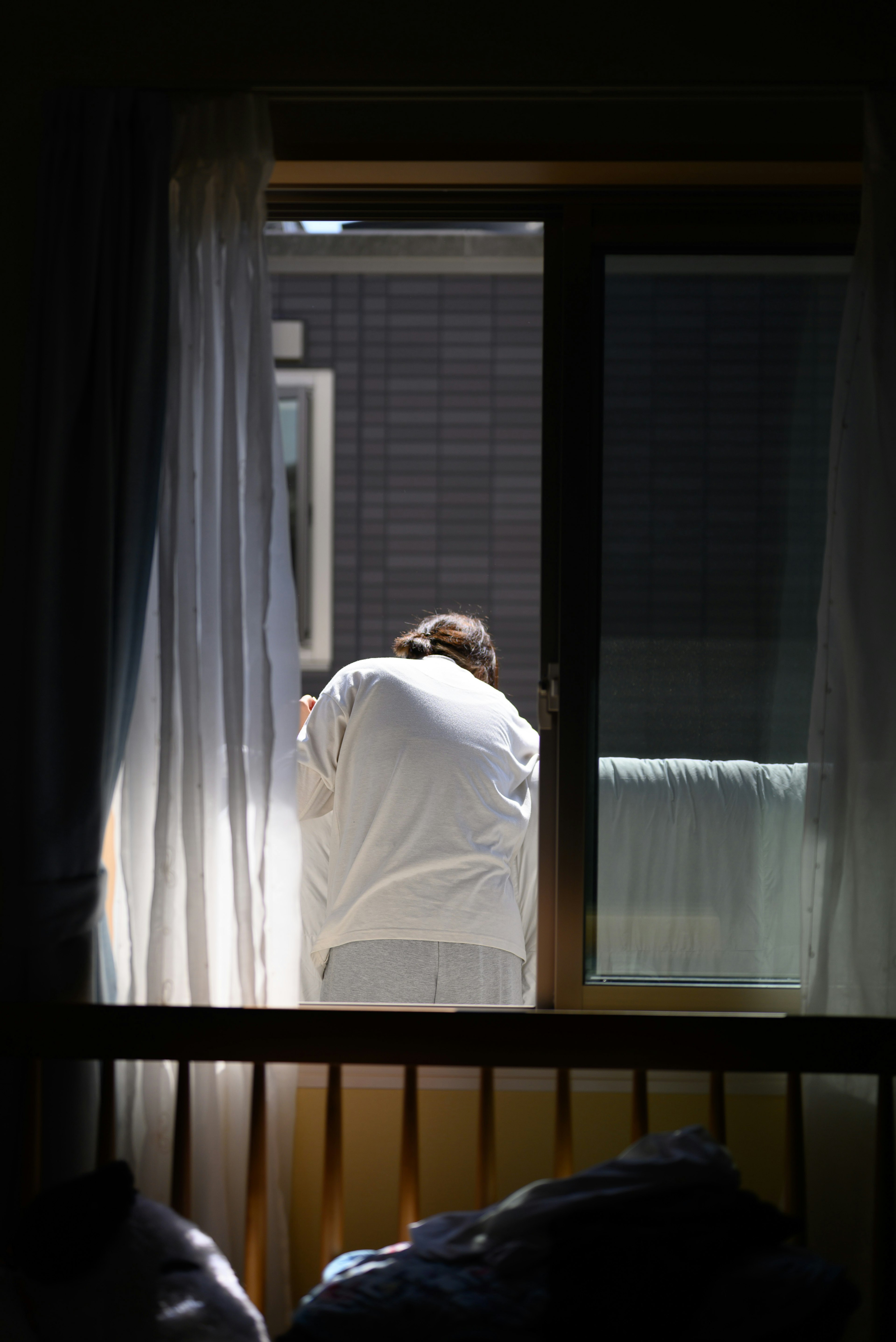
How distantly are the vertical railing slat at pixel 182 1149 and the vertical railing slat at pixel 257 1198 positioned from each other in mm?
93

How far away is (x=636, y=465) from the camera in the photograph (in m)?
2.04

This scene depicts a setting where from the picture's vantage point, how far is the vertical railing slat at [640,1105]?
5.12ft

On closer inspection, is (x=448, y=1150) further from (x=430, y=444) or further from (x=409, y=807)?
(x=430, y=444)

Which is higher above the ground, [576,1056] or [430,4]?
[430,4]

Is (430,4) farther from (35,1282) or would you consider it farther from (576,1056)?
(35,1282)

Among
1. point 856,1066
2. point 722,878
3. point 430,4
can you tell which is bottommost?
point 856,1066

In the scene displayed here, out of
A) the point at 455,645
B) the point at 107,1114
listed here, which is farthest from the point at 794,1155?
the point at 455,645

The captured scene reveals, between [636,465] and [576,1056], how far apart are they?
1109 mm

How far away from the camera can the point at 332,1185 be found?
1541mm

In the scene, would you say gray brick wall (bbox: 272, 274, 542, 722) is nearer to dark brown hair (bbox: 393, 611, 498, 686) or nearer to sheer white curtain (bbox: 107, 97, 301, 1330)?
dark brown hair (bbox: 393, 611, 498, 686)

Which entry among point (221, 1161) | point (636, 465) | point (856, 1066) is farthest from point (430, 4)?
point (221, 1161)

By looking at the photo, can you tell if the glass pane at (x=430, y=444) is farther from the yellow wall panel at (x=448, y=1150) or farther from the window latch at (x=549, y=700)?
the yellow wall panel at (x=448, y=1150)

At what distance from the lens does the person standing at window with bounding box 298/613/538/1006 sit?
2.17 m

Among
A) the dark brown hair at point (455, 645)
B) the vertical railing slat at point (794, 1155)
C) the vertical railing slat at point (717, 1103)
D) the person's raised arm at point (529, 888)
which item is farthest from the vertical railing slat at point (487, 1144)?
the dark brown hair at point (455, 645)
